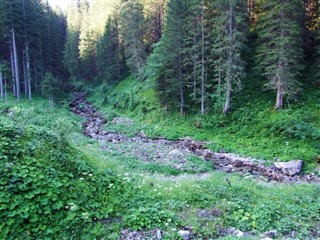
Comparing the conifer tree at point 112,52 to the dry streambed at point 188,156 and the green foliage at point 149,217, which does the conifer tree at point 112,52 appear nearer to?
the dry streambed at point 188,156

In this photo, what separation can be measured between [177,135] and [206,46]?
9.11 m

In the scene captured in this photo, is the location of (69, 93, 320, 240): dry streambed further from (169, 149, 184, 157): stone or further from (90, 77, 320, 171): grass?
(90, 77, 320, 171): grass

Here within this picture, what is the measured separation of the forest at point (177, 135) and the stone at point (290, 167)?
0.10 m

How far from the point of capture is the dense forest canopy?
1873 centimetres

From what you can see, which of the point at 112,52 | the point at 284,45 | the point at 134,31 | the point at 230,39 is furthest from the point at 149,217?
the point at 112,52

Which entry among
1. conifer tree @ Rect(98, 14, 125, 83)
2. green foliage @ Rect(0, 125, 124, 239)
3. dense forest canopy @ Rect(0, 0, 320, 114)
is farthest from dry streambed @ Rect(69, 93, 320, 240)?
conifer tree @ Rect(98, 14, 125, 83)

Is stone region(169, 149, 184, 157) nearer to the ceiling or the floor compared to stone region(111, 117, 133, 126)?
nearer to the floor

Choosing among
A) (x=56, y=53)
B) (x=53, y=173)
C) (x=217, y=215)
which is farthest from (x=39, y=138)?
(x=56, y=53)

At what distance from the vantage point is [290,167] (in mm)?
13164

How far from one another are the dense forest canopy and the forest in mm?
151

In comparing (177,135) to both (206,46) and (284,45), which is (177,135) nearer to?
(206,46)

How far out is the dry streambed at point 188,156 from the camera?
42.5 feet

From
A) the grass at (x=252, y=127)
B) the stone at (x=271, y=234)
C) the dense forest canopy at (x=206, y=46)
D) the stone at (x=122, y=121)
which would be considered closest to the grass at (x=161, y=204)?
the stone at (x=271, y=234)

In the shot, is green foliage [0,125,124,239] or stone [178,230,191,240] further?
stone [178,230,191,240]
